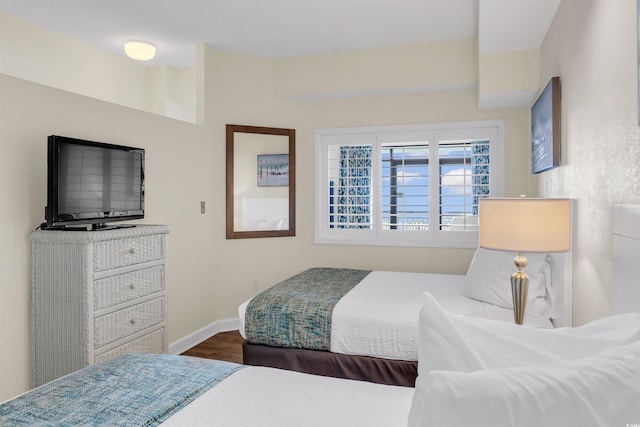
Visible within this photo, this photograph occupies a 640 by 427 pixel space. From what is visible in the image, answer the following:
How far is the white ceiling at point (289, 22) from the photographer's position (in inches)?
119

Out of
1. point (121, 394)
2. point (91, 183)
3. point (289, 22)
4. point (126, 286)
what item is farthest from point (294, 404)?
point (289, 22)

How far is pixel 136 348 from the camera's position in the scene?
2.62 metres

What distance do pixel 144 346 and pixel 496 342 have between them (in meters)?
2.44

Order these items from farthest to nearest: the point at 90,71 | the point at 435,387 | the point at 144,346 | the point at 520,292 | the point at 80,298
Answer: the point at 90,71 → the point at 144,346 → the point at 80,298 → the point at 520,292 → the point at 435,387

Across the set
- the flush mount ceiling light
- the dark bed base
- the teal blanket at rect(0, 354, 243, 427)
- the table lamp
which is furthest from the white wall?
the table lamp

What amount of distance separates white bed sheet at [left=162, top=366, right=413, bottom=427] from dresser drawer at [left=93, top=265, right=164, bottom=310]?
4.54 ft

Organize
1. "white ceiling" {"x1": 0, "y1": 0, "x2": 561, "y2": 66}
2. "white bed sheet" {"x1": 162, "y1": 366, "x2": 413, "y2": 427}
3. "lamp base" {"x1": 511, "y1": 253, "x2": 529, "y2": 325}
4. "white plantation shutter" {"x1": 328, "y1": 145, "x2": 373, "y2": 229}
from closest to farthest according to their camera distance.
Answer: "white bed sheet" {"x1": 162, "y1": 366, "x2": 413, "y2": 427}
"lamp base" {"x1": 511, "y1": 253, "x2": 529, "y2": 325}
"white ceiling" {"x1": 0, "y1": 0, "x2": 561, "y2": 66}
"white plantation shutter" {"x1": 328, "y1": 145, "x2": 373, "y2": 229}

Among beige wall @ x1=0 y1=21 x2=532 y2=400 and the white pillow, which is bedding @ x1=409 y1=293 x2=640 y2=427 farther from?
beige wall @ x1=0 y1=21 x2=532 y2=400

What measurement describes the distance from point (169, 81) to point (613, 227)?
4394 millimetres

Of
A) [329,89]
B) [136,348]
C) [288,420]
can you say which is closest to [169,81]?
[329,89]

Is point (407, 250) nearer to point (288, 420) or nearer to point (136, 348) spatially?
point (136, 348)

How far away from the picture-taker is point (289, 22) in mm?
3465

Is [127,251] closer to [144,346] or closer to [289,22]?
[144,346]

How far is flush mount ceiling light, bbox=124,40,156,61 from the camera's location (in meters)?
3.75
